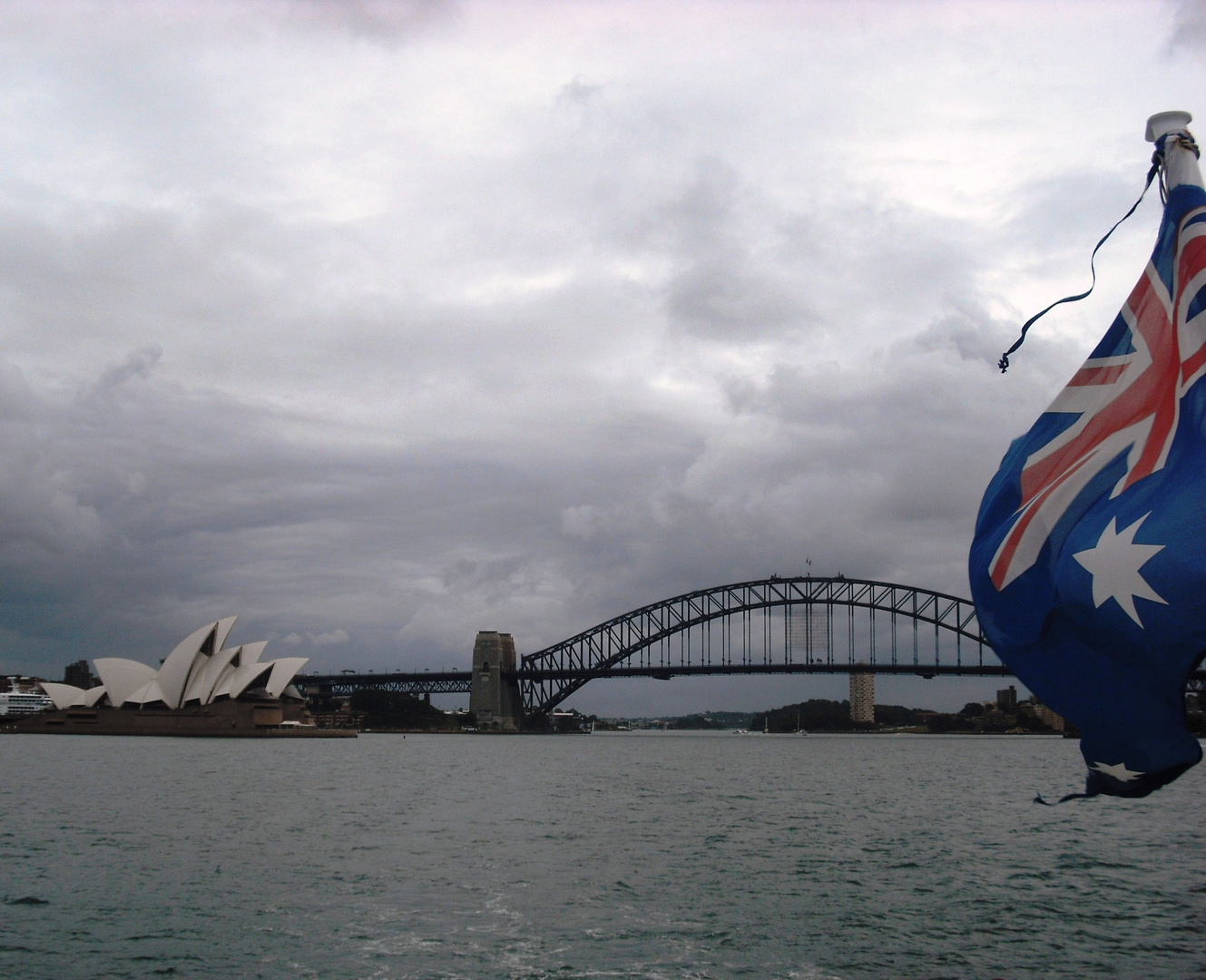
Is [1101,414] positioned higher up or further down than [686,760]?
higher up

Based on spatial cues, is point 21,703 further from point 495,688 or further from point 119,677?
point 495,688

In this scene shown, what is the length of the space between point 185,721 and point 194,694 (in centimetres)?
247

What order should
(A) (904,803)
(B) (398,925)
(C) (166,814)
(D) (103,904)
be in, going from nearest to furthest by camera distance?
(B) (398,925) → (D) (103,904) → (C) (166,814) → (A) (904,803)

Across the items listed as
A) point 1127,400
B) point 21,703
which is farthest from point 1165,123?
point 21,703

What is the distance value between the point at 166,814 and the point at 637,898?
53.2 ft

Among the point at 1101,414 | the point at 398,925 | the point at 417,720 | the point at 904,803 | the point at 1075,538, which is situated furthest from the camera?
the point at 417,720

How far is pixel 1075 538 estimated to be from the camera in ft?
26.7

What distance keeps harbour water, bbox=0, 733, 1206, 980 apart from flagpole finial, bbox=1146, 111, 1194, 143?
8884 millimetres

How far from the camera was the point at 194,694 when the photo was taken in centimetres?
9844

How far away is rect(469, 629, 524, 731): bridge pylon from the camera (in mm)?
121062

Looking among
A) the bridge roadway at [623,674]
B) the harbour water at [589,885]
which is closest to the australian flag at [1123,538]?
the harbour water at [589,885]

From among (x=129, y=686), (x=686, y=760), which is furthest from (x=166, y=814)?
(x=129, y=686)

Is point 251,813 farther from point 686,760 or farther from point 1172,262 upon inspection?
point 686,760

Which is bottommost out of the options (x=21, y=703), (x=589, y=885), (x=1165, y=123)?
(x=589, y=885)
